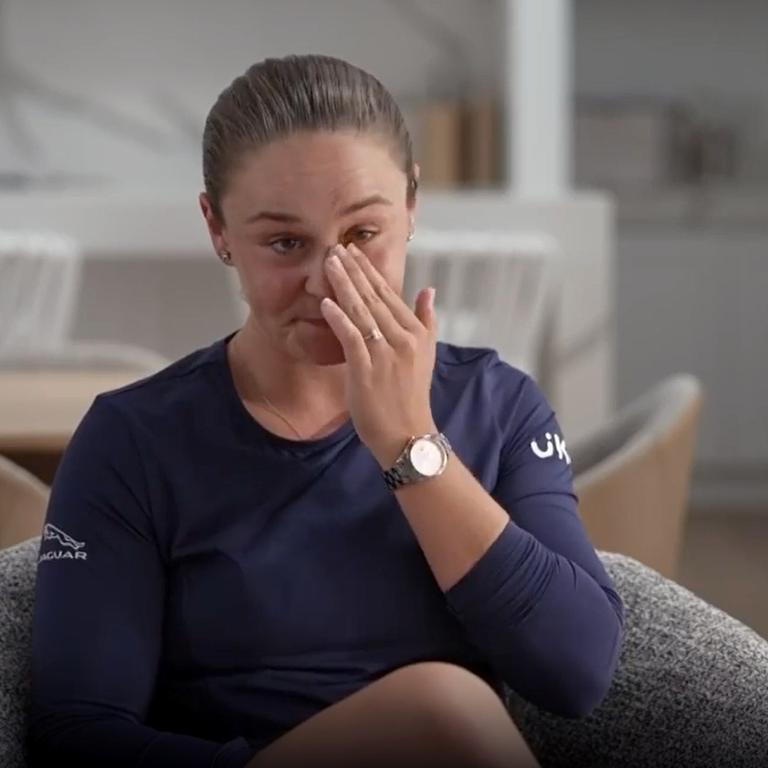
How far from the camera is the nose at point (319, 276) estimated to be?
1.37 metres

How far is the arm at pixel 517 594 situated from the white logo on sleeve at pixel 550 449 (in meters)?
0.07

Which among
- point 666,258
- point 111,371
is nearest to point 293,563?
point 111,371

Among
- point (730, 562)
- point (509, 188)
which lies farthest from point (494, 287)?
point (730, 562)

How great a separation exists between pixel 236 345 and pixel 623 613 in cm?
38

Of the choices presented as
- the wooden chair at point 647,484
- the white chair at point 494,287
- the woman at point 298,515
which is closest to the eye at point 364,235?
the woman at point 298,515

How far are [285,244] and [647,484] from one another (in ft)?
2.79

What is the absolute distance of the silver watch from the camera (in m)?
1.33

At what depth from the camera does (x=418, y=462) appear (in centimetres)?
133

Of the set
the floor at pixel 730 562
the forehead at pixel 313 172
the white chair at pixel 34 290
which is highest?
the forehead at pixel 313 172

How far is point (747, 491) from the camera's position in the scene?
6.23 meters

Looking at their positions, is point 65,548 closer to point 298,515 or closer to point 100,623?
point 100,623

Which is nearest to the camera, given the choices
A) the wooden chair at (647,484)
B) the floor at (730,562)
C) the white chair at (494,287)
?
the wooden chair at (647,484)

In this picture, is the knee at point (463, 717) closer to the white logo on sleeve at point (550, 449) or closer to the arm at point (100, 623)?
the arm at point (100, 623)

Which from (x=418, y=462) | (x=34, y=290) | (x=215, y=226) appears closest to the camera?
(x=418, y=462)
